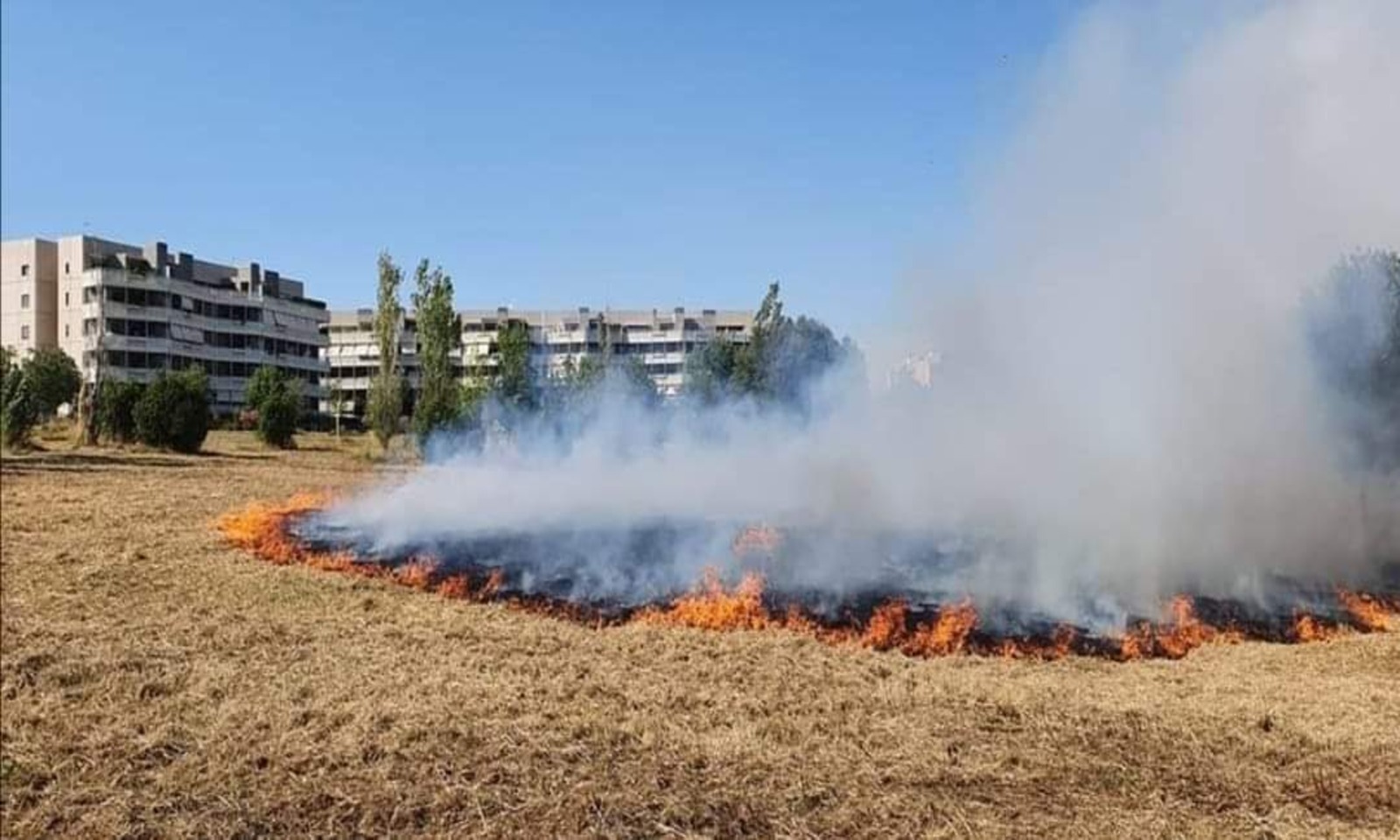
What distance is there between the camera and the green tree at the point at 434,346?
568cm

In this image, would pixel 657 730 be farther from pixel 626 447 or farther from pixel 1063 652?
pixel 626 447

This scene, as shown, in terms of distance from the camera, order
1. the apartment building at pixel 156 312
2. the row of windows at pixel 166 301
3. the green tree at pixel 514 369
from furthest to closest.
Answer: the green tree at pixel 514 369
the row of windows at pixel 166 301
the apartment building at pixel 156 312

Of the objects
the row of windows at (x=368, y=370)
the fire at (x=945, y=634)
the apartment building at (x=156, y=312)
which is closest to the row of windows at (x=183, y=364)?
the apartment building at (x=156, y=312)

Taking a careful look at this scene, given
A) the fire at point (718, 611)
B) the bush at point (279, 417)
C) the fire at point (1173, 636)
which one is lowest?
the fire at point (1173, 636)

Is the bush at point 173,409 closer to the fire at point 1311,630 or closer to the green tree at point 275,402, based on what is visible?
the green tree at point 275,402

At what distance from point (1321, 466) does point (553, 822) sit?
7076mm

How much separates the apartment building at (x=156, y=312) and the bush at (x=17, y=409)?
269 cm

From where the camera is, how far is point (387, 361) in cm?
627

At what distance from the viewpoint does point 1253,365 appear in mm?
8367

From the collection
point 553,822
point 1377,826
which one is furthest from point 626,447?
point 1377,826

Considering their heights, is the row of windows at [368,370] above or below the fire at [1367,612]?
above

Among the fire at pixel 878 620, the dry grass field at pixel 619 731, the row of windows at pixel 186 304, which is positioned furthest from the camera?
the fire at pixel 878 620

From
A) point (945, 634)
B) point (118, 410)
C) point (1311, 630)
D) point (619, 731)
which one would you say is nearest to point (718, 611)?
point (945, 634)

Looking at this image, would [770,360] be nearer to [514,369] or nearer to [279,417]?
[514,369]
